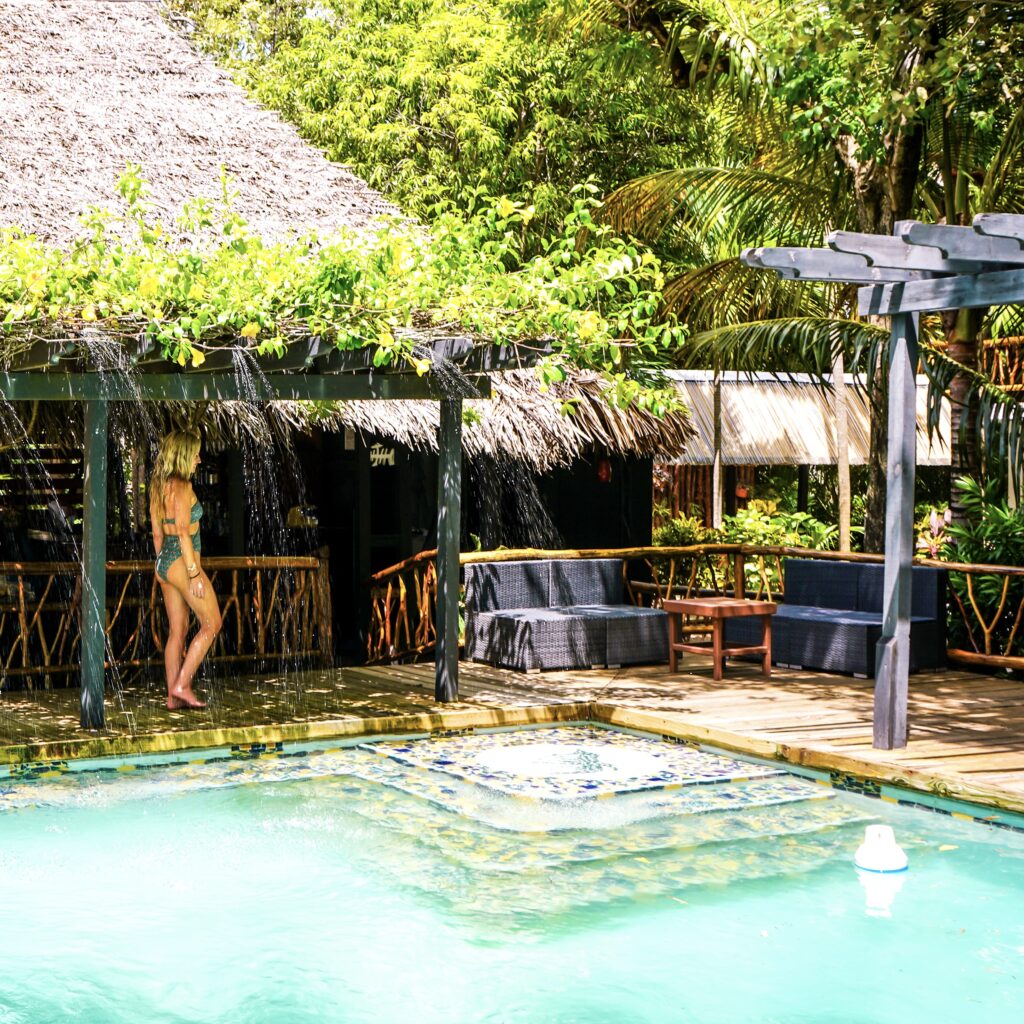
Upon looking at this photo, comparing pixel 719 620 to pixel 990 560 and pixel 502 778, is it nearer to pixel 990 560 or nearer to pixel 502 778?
pixel 990 560

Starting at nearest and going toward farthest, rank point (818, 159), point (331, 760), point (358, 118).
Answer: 1. point (331, 760)
2. point (818, 159)
3. point (358, 118)

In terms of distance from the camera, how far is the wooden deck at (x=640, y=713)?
24.3 ft

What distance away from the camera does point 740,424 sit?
18000 mm

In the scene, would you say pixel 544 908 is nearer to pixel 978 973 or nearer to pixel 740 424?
pixel 978 973

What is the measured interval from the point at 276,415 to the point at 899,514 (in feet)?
14.4

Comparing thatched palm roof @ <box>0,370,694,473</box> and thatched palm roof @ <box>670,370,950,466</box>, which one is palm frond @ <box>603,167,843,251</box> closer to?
thatched palm roof @ <box>670,370,950,466</box>

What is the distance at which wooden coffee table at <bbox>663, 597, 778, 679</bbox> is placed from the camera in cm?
1019

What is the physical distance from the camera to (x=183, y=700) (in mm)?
8828

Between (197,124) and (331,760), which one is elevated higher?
(197,124)

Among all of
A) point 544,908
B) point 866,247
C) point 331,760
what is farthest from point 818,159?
point 544,908

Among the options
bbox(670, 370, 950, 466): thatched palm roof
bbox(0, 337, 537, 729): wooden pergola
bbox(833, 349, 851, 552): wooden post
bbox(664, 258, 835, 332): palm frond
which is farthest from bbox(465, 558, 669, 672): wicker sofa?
bbox(670, 370, 950, 466): thatched palm roof

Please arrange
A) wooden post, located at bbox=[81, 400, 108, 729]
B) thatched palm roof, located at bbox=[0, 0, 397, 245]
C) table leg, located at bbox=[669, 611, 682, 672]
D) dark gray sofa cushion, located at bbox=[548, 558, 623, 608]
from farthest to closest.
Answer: dark gray sofa cushion, located at bbox=[548, 558, 623, 608], table leg, located at bbox=[669, 611, 682, 672], thatched palm roof, located at bbox=[0, 0, 397, 245], wooden post, located at bbox=[81, 400, 108, 729]

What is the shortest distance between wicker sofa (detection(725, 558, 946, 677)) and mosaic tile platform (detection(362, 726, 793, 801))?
2338 millimetres

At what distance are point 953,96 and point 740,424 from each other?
789 centimetres
